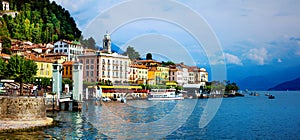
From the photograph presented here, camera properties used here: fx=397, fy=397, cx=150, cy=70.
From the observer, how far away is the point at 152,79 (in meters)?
83.9

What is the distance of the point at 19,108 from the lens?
21281 mm

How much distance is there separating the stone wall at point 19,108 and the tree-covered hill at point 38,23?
5315cm

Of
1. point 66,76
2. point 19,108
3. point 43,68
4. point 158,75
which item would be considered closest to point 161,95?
point 66,76

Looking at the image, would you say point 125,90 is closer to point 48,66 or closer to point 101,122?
point 48,66

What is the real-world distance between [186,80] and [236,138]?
7305cm

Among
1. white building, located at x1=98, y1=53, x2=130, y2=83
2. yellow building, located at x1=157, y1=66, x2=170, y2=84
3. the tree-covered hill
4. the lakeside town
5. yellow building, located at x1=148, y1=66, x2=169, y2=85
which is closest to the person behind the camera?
the lakeside town

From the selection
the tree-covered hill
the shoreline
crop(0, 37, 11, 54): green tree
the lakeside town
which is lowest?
the shoreline

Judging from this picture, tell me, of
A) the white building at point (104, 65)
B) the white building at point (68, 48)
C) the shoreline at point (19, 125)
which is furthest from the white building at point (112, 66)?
the shoreline at point (19, 125)

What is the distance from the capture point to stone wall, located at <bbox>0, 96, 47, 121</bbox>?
21094 mm

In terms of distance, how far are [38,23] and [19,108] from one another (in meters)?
66.9

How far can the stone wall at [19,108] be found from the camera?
2109 cm

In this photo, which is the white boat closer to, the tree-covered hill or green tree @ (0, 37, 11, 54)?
green tree @ (0, 37, 11, 54)

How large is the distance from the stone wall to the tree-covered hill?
5315 cm

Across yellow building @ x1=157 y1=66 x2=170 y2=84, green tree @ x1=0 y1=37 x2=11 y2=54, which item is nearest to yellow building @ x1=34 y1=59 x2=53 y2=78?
green tree @ x1=0 y1=37 x2=11 y2=54
